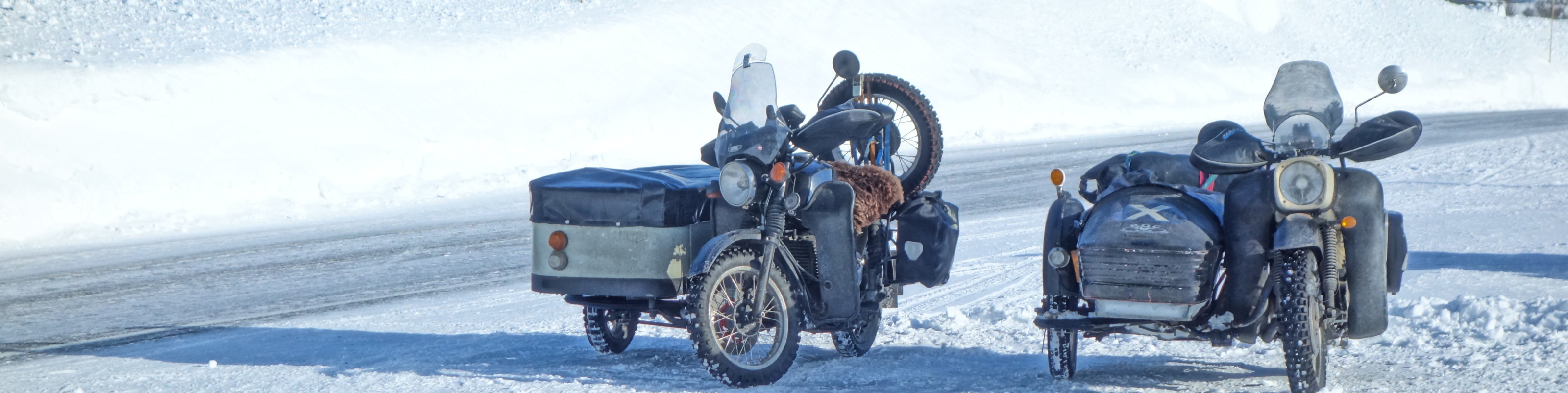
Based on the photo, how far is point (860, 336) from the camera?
5777mm

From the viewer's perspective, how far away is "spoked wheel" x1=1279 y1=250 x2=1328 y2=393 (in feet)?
14.0

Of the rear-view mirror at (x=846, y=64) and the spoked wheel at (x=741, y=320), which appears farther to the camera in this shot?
the rear-view mirror at (x=846, y=64)

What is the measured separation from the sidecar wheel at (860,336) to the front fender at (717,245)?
75 centimetres

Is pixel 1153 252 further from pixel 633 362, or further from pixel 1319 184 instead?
pixel 633 362

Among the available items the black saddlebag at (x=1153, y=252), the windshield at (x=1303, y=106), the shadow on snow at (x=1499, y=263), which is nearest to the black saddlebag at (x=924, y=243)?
the black saddlebag at (x=1153, y=252)

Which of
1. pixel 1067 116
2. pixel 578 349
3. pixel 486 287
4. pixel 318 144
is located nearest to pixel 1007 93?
pixel 1067 116

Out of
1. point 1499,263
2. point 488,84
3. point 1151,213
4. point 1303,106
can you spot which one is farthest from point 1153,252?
point 488,84

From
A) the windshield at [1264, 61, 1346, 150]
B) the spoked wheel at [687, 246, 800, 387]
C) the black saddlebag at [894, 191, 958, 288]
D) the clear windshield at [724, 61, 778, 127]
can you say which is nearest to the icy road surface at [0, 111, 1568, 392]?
the spoked wheel at [687, 246, 800, 387]

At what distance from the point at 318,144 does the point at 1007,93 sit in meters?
15.3

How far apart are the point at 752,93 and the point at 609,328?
137 centimetres

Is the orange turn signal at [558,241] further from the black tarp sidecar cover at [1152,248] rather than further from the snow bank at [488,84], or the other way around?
the snow bank at [488,84]

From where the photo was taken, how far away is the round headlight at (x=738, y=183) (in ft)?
16.4

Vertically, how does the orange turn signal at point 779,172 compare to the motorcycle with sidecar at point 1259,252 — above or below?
above

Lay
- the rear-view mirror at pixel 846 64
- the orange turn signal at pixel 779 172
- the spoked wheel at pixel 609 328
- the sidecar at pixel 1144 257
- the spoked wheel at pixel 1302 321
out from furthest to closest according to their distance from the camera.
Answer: the rear-view mirror at pixel 846 64 < the spoked wheel at pixel 609 328 < the orange turn signal at pixel 779 172 < the sidecar at pixel 1144 257 < the spoked wheel at pixel 1302 321
